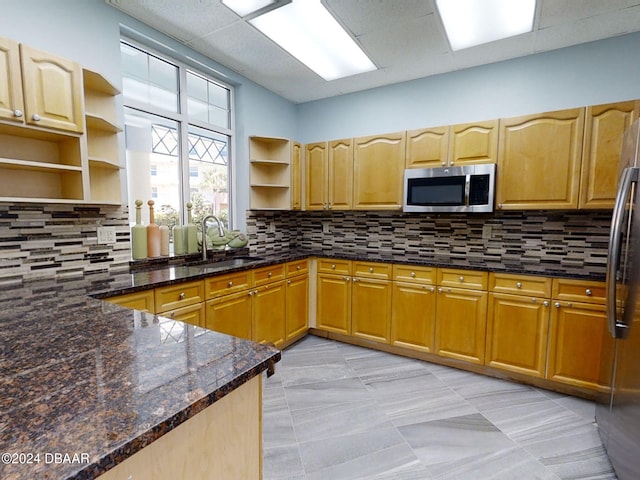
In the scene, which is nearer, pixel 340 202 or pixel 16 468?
pixel 16 468

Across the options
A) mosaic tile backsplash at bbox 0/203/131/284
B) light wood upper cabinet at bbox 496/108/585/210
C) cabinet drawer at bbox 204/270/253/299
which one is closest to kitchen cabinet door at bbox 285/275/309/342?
cabinet drawer at bbox 204/270/253/299

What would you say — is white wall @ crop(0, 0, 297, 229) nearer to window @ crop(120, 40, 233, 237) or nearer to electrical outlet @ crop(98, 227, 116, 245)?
window @ crop(120, 40, 233, 237)

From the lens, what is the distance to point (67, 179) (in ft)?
6.26

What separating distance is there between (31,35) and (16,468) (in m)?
2.33

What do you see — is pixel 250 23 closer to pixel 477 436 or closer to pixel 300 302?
pixel 300 302

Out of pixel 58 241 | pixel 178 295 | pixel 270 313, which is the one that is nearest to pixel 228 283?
pixel 178 295

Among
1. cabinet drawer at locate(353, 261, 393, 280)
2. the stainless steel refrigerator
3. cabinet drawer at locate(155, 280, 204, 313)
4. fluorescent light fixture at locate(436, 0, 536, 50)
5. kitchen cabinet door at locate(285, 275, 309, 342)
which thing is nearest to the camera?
the stainless steel refrigerator

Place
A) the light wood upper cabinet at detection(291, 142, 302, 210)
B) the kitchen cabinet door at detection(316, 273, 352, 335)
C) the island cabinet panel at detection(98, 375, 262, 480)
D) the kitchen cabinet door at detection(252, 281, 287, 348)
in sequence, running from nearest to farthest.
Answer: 1. the island cabinet panel at detection(98, 375, 262, 480)
2. the kitchen cabinet door at detection(252, 281, 287, 348)
3. the kitchen cabinet door at detection(316, 273, 352, 335)
4. the light wood upper cabinet at detection(291, 142, 302, 210)

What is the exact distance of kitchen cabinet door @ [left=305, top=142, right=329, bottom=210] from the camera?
10.9 feet

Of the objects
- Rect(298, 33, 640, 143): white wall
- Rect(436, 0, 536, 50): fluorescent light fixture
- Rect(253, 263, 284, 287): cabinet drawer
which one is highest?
Rect(436, 0, 536, 50): fluorescent light fixture

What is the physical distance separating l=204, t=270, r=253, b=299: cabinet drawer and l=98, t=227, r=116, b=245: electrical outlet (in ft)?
2.33

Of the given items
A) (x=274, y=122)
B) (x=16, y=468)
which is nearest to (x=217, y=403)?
(x=16, y=468)

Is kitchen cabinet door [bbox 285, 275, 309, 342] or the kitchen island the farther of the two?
kitchen cabinet door [bbox 285, 275, 309, 342]

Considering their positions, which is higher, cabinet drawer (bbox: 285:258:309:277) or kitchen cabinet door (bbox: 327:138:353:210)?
kitchen cabinet door (bbox: 327:138:353:210)
